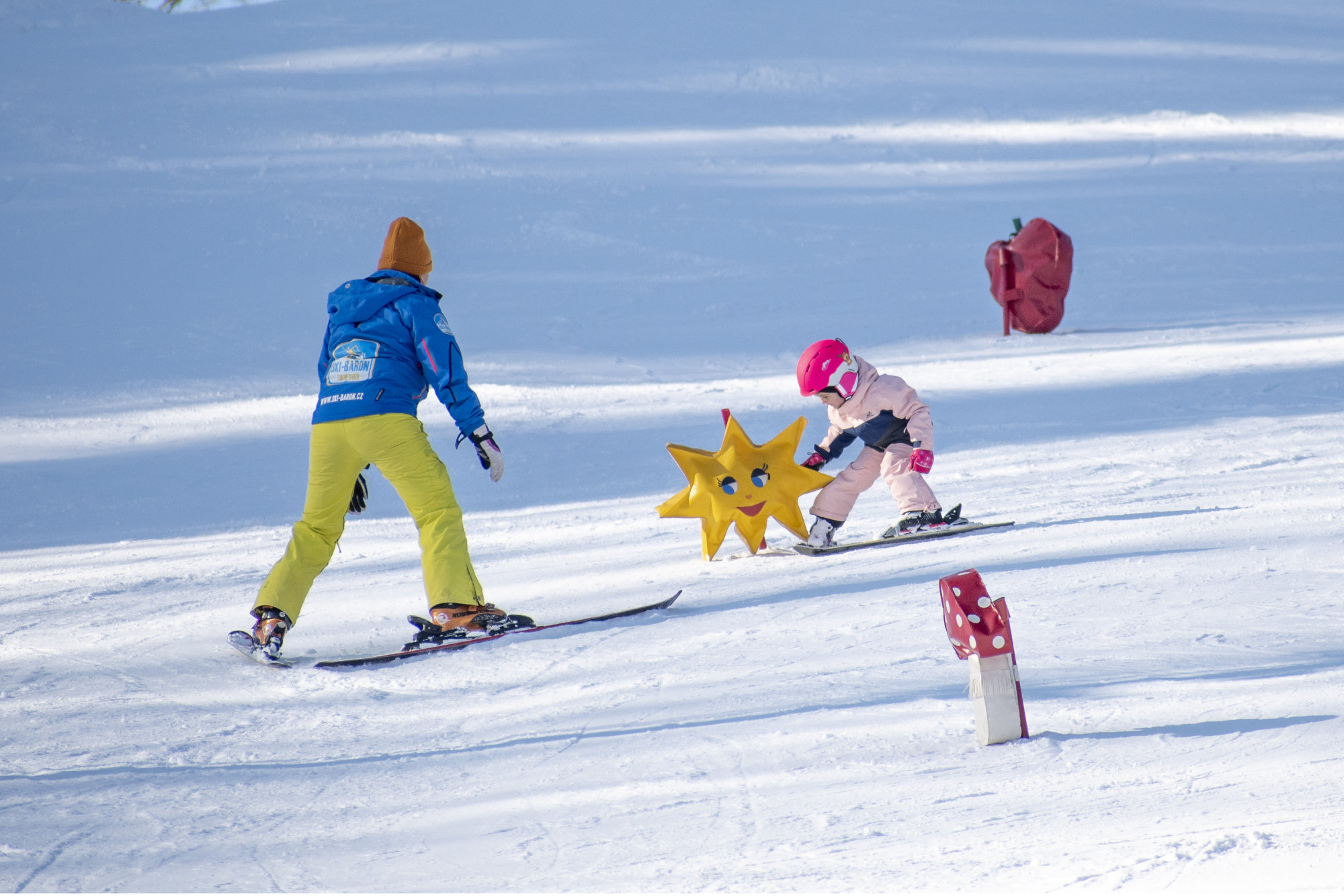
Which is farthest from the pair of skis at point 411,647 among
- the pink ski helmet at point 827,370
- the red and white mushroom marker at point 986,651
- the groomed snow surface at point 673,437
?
the red and white mushroom marker at point 986,651

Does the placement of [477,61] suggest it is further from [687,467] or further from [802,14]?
[687,467]

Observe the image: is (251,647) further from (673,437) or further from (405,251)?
(673,437)

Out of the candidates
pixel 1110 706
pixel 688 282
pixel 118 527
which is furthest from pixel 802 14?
pixel 1110 706

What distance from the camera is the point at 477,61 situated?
2258cm

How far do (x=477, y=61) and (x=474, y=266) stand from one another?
7.56 metres

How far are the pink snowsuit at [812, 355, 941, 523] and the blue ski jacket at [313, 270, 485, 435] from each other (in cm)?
212

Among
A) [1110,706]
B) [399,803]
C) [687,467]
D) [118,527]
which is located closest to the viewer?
[399,803]

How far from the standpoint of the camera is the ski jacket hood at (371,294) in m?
5.22

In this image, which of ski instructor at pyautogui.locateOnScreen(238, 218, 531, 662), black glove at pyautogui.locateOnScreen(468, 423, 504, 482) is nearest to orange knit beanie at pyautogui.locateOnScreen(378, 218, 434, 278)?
ski instructor at pyautogui.locateOnScreen(238, 218, 531, 662)

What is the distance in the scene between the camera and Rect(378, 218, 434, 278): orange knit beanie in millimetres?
5301

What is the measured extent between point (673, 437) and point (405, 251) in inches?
205

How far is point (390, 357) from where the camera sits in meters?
5.15

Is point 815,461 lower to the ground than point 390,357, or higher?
lower

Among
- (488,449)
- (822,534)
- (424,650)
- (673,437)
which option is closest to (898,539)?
(822,534)
